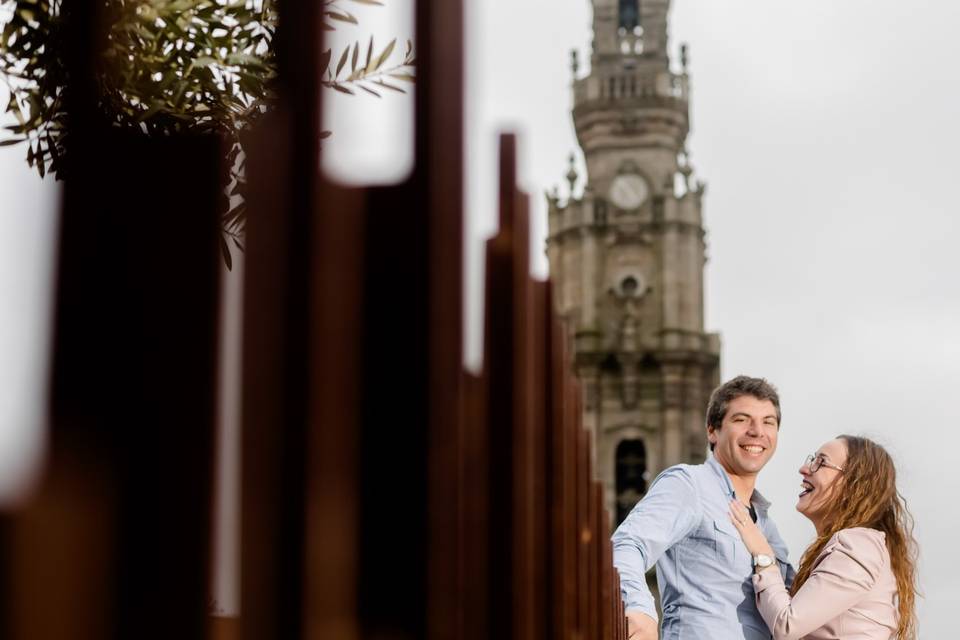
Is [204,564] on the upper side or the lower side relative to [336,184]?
lower

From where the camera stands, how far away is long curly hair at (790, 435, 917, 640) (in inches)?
141

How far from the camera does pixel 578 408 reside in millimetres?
1810

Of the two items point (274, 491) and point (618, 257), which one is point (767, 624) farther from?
point (618, 257)

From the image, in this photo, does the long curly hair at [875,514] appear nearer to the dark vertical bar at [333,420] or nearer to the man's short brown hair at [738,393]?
the man's short brown hair at [738,393]

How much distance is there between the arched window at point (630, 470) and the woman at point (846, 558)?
3828 centimetres

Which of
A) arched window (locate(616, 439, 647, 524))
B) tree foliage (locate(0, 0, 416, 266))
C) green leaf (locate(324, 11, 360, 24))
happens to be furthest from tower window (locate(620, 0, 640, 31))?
green leaf (locate(324, 11, 360, 24))

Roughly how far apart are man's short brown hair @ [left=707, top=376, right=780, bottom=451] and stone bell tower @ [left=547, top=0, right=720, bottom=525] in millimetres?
37887

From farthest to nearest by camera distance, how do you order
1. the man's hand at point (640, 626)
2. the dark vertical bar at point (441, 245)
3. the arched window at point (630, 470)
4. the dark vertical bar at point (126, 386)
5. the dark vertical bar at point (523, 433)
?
1. the arched window at point (630, 470)
2. the man's hand at point (640, 626)
3. the dark vertical bar at point (523, 433)
4. the dark vertical bar at point (441, 245)
5. the dark vertical bar at point (126, 386)

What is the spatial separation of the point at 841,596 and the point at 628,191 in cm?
4193

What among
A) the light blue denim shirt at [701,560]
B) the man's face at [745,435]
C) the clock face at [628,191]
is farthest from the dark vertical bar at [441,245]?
the clock face at [628,191]

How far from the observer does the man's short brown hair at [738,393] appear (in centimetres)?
371

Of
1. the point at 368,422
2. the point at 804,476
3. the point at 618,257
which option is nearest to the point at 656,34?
the point at 618,257

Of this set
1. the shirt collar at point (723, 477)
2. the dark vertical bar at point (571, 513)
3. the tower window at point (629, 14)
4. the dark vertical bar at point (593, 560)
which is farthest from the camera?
the tower window at point (629, 14)

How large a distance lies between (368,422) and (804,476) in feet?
10.7
